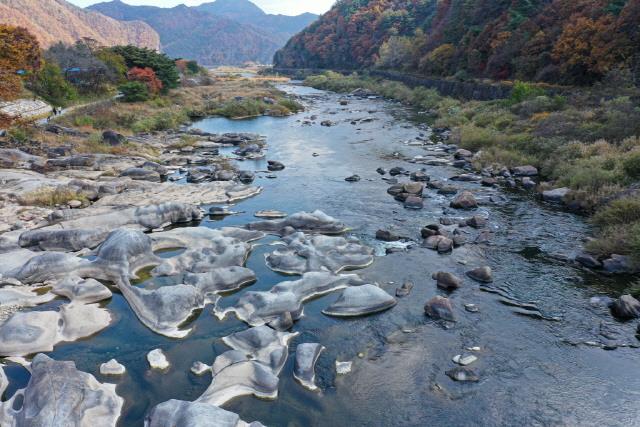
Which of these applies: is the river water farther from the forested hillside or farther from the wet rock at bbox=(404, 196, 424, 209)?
the forested hillside

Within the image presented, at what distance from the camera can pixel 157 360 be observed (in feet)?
31.7

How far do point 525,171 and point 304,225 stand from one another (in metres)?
11.9

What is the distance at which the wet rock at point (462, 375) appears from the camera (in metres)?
9.10

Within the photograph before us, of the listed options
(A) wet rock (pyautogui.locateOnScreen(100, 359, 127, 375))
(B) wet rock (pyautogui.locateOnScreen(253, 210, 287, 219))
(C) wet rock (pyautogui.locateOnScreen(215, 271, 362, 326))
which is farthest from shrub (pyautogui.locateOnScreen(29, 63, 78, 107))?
(A) wet rock (pyautogui.locateOnScreen(100, 359, 127, 375))

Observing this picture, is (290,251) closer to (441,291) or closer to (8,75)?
(441,291)

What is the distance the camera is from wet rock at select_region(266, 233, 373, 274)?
1373 cm

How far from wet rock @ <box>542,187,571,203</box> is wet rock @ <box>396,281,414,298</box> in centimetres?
941

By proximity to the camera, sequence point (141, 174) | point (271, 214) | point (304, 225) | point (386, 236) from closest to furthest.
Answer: point (386, 236) < point (304, 225) < point (271, 214) < point (141, 174)

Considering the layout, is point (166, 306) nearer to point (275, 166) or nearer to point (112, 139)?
point (275, 166)

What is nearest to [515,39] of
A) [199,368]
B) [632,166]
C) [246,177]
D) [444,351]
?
[632,166]

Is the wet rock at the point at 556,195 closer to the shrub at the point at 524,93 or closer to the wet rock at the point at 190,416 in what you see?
the wet rock at the point at 190,416

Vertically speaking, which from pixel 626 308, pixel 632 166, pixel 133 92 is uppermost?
pixel 133 92

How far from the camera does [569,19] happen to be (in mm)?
38625

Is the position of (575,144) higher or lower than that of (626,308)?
higher
